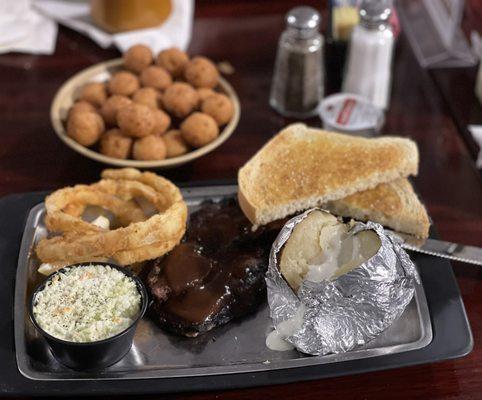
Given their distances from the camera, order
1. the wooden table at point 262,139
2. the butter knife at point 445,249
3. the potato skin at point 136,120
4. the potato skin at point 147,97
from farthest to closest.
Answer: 1. the potato skin at point 147,97
2. the potato skin at point 136,120
3. the butter knife at point 445,249
4. the wooden table at point 262,139

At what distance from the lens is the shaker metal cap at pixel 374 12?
1.71m

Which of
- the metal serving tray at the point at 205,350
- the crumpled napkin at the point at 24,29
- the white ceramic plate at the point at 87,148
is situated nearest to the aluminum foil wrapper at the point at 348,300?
the metal serving tray at the point at 205,350

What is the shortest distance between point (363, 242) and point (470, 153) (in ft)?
2.22

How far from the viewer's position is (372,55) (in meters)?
1.77

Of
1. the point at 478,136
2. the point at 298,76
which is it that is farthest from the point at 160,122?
the point at 478,136

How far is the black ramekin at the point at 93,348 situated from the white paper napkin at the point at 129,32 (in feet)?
3.29

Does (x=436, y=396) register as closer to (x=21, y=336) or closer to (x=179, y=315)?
(x=179, y=315)

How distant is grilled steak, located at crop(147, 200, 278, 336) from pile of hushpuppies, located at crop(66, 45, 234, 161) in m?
0.31

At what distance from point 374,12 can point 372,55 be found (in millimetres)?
109

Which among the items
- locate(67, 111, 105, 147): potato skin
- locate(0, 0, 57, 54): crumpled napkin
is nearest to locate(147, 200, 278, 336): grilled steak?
locate(67, 111, 105, 147): potato skin

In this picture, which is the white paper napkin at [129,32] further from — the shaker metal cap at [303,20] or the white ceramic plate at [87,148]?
the shaker metal cap at [303,20]

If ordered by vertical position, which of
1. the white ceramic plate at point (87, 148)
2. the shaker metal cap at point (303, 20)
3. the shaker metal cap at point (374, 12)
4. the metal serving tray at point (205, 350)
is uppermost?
the shaker metal cap at point (374, 12)

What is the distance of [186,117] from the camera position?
1.67m

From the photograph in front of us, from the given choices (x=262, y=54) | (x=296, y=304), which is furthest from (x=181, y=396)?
(x=262, y=54)
